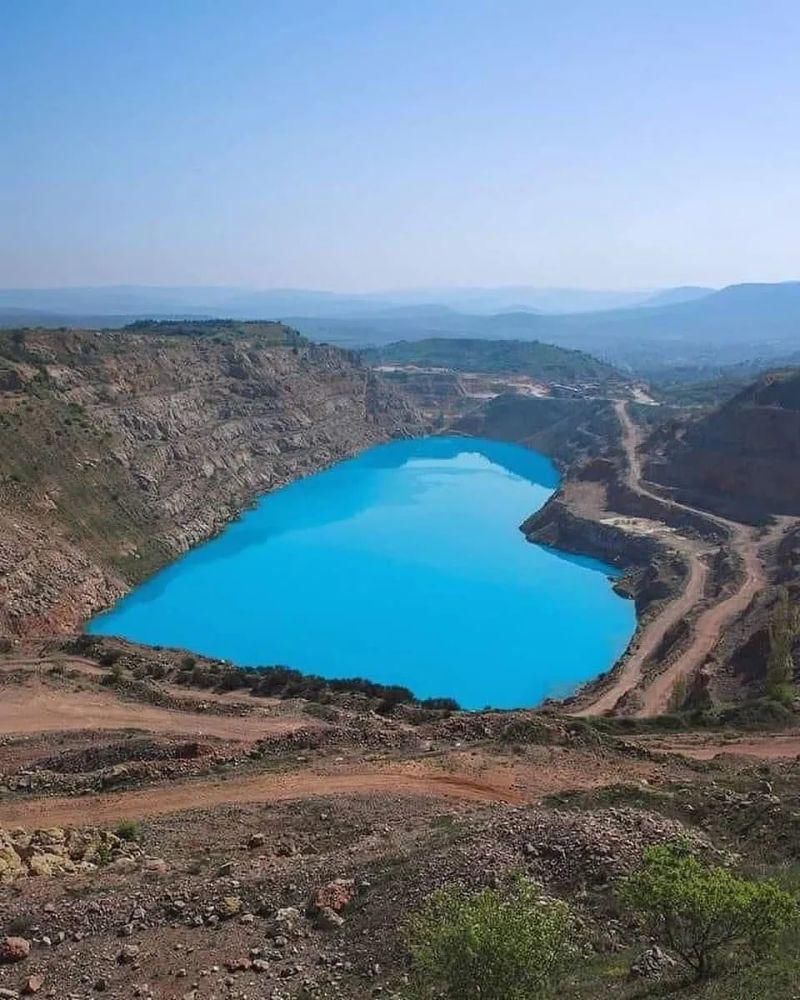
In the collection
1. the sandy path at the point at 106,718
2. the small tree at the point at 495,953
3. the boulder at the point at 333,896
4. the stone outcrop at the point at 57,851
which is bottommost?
the sandy path at the point at 106,718

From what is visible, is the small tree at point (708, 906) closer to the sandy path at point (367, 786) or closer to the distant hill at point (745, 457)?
the sandy path at point (367, 786)

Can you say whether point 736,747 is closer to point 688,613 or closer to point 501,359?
point 688,613

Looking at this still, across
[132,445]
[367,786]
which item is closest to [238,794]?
[367,786]

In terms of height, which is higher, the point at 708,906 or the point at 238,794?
the point at 708,906

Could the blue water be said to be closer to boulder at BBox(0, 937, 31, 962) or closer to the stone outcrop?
the stone outcrop

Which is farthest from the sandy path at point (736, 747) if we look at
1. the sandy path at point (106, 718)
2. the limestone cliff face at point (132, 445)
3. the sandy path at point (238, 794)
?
the limestone cliff face at point (132, 445)

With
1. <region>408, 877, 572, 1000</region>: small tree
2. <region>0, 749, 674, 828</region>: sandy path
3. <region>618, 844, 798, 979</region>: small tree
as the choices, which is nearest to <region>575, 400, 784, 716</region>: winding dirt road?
<region>0, 749, 674, 828</region>: sandy path
